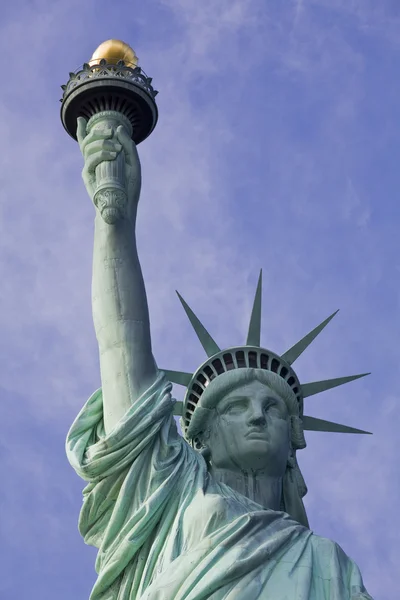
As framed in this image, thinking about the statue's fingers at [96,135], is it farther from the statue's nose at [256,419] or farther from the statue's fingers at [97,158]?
the statue's nose at [256,419]

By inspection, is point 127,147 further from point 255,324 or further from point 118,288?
point 255,324

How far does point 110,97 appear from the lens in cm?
1800

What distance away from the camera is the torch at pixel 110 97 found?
17.9 metres

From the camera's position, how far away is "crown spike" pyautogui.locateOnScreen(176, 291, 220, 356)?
18688 mm

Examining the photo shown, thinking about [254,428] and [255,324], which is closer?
[254,428]

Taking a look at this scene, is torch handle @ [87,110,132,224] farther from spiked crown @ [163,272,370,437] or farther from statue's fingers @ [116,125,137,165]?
spiked crown @ [163,272,370,437]

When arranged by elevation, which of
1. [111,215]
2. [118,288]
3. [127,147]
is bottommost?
[118,288]

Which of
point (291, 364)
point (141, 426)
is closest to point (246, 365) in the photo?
point (291, 364)

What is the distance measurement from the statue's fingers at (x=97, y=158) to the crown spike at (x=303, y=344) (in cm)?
304

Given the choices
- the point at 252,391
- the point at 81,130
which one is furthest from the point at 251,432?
the point at 81,130

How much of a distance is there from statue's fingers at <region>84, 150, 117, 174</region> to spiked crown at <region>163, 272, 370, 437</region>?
7.23ft

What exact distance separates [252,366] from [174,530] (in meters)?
2.83

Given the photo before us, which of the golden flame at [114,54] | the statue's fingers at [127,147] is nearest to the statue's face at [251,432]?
the statue's fingers at [127,147]

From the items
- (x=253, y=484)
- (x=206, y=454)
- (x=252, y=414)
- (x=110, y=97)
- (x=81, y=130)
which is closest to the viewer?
(x=253, y=484)
